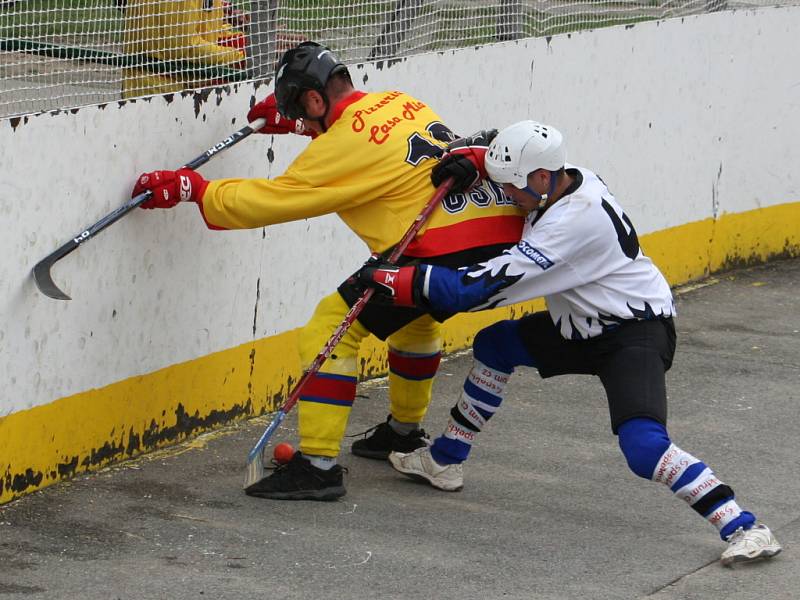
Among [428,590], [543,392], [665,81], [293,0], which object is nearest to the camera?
[428,590]

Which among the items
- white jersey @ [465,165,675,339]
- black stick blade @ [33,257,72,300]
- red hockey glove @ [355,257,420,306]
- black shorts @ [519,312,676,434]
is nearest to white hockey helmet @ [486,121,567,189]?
white jersey @ [465,165,675,339]

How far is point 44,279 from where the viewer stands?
532 centimetres

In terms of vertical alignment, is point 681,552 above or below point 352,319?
below

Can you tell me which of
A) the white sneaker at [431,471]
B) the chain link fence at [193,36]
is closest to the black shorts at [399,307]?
the white sneaker at [431,471]

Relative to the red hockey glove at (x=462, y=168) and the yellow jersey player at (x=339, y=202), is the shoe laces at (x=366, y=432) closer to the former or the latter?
the yellow jersey player at (x=339, y=202)

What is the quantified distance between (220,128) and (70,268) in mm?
982

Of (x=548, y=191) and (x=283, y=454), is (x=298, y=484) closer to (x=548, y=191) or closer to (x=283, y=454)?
(x=283, y=454)

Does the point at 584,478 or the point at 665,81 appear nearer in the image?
the point at 584,478

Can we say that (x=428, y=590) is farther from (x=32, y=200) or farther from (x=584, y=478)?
(x=32, y=200)

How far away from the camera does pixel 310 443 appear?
18.4ft

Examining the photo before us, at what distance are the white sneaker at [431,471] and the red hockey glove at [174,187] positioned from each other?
131 centimetres

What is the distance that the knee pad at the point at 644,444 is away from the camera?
5.02 m

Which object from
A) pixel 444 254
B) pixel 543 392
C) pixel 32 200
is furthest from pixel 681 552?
pixel 32 200

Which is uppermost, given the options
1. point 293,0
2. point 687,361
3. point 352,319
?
point 293,0
